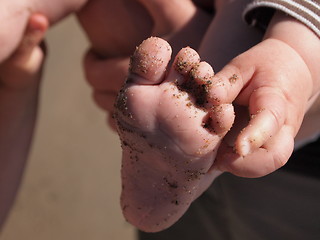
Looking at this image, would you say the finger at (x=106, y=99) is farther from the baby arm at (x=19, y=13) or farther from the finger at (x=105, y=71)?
the baby arm at (x=19, y=13)

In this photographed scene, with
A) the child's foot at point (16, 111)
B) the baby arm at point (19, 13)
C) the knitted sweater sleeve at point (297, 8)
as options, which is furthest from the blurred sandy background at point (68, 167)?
the knitted sweater sleeve at point (297, 8)

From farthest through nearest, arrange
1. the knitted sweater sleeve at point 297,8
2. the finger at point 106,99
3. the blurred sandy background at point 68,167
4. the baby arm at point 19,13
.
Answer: the blurred sandy background at point 68,167
the finger at point 106,99
the baby arm at point 19,13
the knitted sweater sleeve at point 297,8

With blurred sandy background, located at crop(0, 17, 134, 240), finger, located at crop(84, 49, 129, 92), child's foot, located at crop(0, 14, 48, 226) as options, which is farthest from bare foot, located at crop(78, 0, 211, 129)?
blurred sandy background, located at crop(0, 17, 134, 240)

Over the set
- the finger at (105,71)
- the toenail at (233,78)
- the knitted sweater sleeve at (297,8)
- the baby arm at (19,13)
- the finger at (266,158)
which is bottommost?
the finger at (105,71)

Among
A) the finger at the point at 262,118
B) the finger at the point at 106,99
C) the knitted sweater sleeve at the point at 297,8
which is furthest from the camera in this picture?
the finger at the point at 106,99

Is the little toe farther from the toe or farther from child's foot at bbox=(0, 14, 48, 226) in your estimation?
child's foot at bbox=(0, 14, 48, 226)

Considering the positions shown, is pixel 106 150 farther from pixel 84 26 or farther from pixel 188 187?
pixel 188 187
